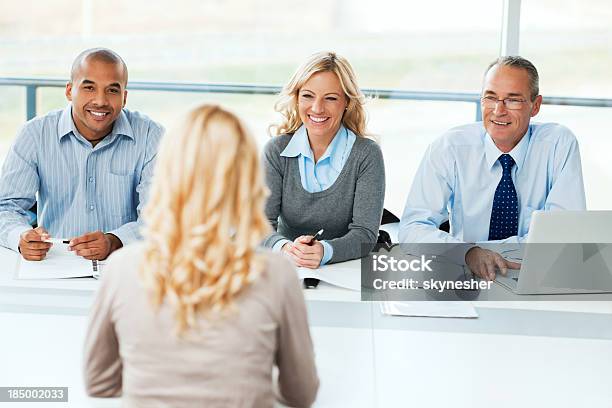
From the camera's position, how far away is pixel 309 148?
2467mm

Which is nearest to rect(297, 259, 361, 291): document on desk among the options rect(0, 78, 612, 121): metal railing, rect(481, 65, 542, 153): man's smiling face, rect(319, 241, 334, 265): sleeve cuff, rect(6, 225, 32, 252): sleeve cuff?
rect(319, 241, 334, 265): sleeve cuff

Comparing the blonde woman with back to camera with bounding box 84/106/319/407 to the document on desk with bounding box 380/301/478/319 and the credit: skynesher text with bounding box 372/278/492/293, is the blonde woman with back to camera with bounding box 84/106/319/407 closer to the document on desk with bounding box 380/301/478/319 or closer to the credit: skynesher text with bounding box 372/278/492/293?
the document on desk with bounding box 380/301/478/319

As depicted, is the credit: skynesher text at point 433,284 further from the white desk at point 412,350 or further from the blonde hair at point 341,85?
the blonde hair at point 341,85

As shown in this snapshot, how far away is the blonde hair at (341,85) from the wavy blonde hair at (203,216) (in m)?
1.37

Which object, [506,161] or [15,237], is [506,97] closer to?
[506,161]

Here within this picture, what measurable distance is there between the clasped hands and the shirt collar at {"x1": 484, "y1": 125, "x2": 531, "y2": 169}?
1092 mm

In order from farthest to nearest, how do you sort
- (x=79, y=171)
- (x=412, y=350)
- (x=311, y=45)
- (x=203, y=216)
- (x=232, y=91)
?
(x=311, y=45) < (x=232, y=91) < (x=79, y=171) < (x=412, y=350) < (x=203, y=216)

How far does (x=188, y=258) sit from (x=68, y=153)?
1512 mm

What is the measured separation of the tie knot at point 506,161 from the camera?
245 centimetres

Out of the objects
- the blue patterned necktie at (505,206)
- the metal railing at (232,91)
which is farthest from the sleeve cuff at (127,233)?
the metal railing at (232,91)

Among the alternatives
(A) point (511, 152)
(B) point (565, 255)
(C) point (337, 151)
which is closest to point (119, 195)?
(C) point (337, 151)

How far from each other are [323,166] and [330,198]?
4.4 inches

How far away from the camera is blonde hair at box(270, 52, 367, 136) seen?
2480 mm

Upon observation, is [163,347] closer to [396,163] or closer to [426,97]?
[426,97]
